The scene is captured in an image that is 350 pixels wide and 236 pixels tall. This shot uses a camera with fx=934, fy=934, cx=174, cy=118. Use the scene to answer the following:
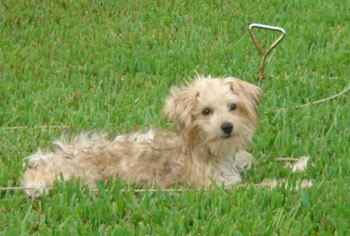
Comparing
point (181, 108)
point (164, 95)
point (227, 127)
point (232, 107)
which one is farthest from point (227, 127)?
point (164, 95)

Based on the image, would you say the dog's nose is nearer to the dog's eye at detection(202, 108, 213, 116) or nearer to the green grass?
the dog's eye at detection(202, 108, 213, 116)

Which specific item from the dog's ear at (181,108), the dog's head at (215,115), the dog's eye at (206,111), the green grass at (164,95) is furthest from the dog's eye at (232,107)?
the green grass at (164,95)

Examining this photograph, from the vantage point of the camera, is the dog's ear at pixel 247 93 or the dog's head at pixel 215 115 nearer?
the dog's head at pixel 215 115

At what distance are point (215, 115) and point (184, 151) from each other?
1.36 feet

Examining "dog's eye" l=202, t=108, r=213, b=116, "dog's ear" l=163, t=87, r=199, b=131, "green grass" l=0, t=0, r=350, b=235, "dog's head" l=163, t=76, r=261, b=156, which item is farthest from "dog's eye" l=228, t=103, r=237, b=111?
"green grass" l=0, t=0, r=350, b=235

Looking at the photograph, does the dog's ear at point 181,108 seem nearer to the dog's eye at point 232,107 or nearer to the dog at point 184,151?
the dog at point 184,151

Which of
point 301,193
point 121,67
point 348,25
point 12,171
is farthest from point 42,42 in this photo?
point 301,193

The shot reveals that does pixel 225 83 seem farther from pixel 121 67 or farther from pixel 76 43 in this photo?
pixel 76 43

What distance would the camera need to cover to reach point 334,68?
1111cm

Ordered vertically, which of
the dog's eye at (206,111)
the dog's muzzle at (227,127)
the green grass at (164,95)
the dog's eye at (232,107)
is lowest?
the green grass at (164,95)

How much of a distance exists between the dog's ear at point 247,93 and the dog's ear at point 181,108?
0.31 m

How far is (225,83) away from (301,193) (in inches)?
44.0

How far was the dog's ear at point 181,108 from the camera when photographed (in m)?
7.37

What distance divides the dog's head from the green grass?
417 millimetres
